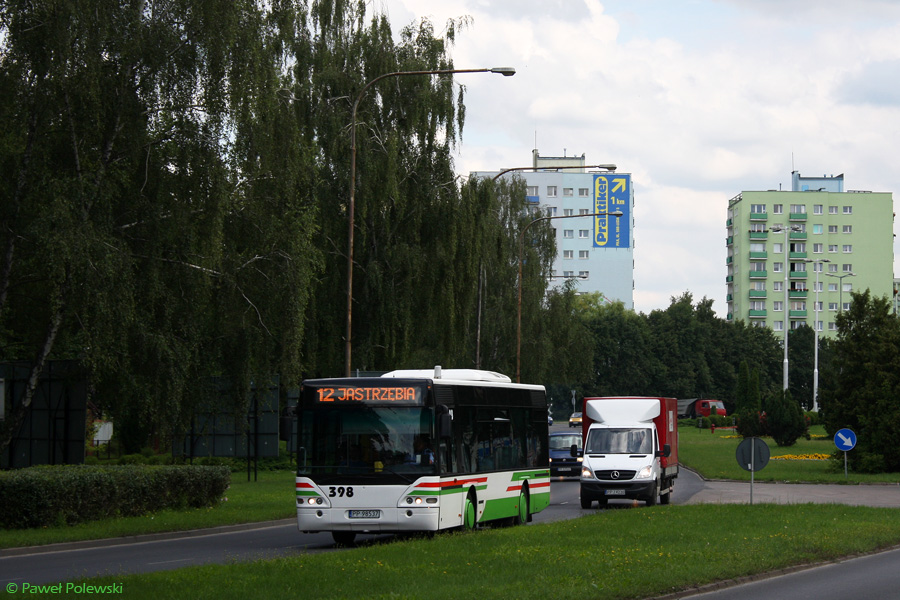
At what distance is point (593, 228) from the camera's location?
154 metres

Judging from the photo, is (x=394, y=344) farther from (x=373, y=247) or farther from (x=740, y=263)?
(x=740, y=263)

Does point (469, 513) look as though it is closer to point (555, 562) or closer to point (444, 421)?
point (444, 421)

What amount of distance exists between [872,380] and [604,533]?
25727 mm

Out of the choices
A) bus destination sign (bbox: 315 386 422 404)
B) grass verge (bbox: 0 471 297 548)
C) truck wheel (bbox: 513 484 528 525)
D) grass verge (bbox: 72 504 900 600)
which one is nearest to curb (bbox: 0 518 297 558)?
grass verge (bbox: 0 471 297 548)

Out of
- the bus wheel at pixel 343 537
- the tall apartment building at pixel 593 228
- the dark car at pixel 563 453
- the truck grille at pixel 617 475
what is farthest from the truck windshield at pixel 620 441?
the tall apartment building at pixel 593 228

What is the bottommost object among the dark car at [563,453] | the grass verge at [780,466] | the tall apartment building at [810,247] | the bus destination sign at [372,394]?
the grass verge at [780,466]

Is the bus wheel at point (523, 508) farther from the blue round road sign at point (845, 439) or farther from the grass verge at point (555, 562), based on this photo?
the blue round road sign at point (845, 439)

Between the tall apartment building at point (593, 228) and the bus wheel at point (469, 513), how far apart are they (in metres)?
130

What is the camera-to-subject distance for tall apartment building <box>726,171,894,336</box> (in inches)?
5763

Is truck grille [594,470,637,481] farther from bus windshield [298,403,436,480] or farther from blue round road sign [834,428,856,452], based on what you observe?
bus windshield [298,403,436,480]

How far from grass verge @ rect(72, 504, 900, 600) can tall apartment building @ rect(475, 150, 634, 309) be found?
428 ft

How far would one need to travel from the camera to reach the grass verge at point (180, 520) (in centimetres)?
1975

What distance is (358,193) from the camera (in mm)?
39438

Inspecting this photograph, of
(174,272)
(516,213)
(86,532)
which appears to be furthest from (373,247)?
(516,213)
